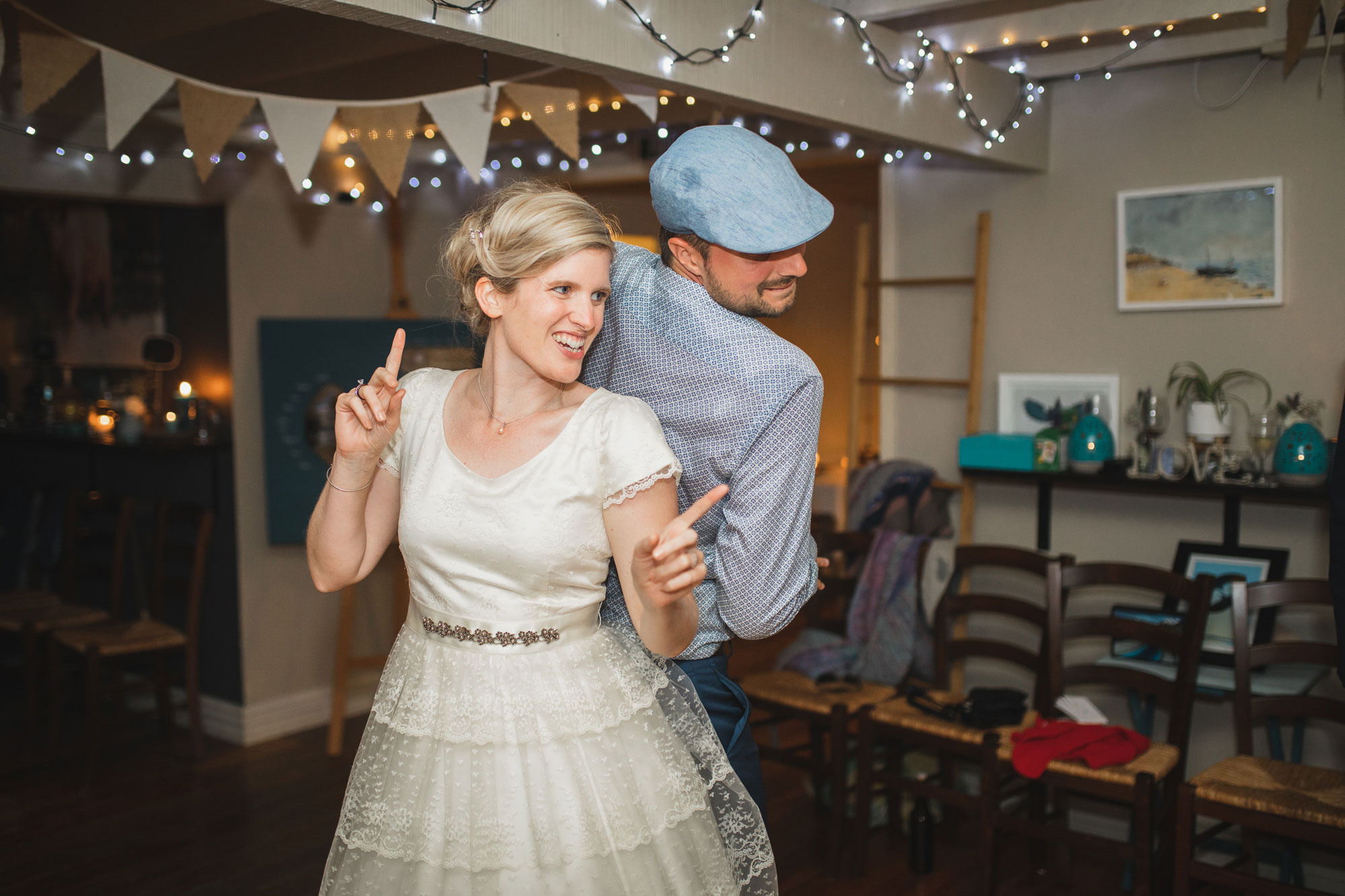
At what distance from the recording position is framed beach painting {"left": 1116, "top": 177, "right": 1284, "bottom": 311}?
3.41 m

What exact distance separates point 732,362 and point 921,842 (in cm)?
244

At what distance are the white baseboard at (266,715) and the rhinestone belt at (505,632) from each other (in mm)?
3339

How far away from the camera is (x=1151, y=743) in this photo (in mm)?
3141

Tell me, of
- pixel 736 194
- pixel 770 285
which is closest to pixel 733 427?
pixel 770 285

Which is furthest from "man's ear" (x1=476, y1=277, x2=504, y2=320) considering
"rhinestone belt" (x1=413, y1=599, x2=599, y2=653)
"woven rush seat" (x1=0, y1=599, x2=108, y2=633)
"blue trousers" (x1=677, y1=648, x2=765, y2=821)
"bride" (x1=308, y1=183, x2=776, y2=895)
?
"woven rush seat" (x1=0, y1=599, x2=108, y2=633)

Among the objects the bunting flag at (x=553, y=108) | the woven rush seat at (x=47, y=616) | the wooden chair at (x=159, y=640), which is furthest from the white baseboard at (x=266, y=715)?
the bunting flag at (x=553, y=108)

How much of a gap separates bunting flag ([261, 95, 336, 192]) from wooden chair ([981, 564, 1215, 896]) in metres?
2.59

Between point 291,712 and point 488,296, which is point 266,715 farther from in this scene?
point 488,296

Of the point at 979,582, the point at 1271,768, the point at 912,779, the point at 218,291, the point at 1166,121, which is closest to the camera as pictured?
the point at 1271,768

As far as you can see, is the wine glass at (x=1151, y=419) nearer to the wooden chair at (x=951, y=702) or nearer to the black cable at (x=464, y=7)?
the wooden chair at (x=951, y=702)

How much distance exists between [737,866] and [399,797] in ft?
1.70

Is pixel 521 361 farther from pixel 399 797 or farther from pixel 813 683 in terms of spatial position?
pixel 813 683

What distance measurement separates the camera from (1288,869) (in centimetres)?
310

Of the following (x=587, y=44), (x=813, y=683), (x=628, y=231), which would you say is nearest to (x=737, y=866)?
(x=587, y=44)
